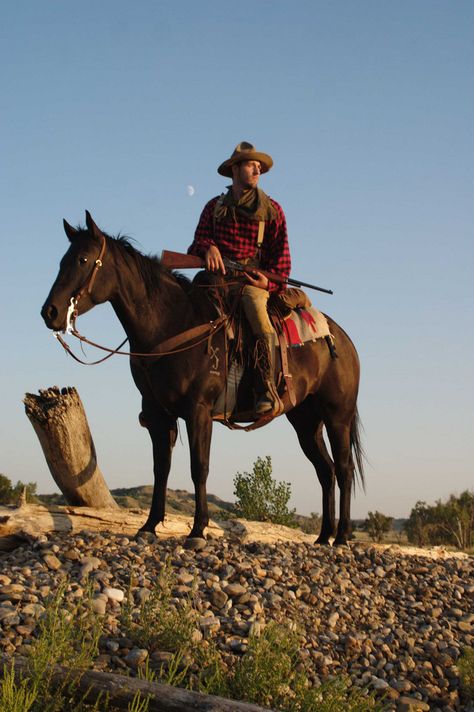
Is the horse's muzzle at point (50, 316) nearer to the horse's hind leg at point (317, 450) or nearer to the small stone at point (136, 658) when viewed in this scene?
the small stone at point (136, 658)

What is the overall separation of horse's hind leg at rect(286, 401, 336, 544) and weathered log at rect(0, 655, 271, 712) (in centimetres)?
656

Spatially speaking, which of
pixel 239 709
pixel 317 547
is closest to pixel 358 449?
pixel 317 547

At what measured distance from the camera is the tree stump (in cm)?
994

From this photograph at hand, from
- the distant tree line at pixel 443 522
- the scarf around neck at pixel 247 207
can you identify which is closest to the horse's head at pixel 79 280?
the scarf around neck at pixel 247 207

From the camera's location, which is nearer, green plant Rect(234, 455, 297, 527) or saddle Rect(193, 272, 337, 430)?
saddle Rect(193, 272, 337, 430)

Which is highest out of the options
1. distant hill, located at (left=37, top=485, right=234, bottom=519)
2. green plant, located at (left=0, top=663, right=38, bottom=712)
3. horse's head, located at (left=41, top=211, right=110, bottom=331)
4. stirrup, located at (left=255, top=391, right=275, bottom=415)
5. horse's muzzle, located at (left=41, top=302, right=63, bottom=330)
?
horse's head, located at (left=41, top=211, right=110, bottom=331)

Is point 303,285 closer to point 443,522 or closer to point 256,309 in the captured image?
point 256,309

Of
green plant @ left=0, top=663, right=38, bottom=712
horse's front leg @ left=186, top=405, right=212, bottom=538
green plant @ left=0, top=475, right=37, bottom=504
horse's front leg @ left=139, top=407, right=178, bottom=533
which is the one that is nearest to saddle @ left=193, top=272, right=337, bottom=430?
horse's front leg @ left=186, top=405, right=212, bottom=538

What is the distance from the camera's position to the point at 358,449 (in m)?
11.9

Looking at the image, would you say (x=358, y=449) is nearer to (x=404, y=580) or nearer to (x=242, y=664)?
(x=404, y=580)

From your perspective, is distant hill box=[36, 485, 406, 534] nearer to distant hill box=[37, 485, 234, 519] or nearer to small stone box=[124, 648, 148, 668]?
distant hill box=[37, 485, 234, 519]

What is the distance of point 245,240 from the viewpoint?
33.4 ft

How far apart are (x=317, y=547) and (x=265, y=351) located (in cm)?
287

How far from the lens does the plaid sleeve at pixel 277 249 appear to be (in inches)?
407
